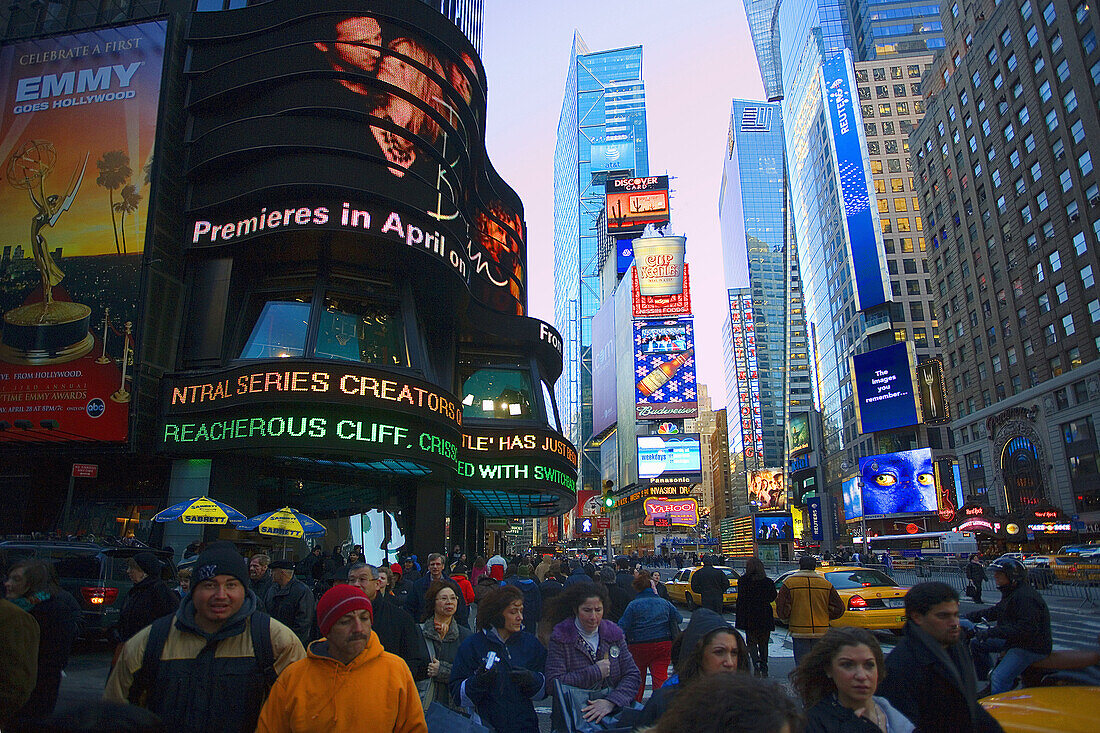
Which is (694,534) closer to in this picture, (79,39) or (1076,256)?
(1076,256)

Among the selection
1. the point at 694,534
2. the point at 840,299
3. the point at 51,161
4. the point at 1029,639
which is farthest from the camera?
the point at 694,534

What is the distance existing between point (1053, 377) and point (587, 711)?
64303 millimetres

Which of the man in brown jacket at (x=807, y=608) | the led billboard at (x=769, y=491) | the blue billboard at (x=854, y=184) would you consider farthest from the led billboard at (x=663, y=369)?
the man in brown jacket at (x=807, y=608)

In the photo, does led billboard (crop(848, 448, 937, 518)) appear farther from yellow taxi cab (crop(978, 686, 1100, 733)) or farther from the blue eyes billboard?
yellow taxi cab (crop(978, 686, 1100, 733))

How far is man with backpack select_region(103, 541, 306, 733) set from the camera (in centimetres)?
376

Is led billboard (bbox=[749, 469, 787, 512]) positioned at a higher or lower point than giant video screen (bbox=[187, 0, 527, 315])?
lower

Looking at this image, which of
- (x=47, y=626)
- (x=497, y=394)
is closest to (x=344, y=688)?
(x=47, y=626)

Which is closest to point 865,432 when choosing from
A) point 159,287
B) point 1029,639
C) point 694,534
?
point 694,534

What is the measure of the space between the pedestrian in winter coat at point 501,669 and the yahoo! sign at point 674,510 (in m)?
90.5

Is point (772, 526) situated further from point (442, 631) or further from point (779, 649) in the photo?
point (442, 631)

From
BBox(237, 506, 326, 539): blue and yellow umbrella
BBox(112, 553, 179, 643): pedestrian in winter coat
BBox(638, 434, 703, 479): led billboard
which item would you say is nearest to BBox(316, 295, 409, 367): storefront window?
BBox(237, 506, 326, 539): blue and yellow umbrella

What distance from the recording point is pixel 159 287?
2384 cm

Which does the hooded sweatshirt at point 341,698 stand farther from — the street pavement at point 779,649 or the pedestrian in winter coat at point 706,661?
the street pavement at point 779,649

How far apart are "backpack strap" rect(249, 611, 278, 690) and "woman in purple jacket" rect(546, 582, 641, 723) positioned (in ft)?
7.63
